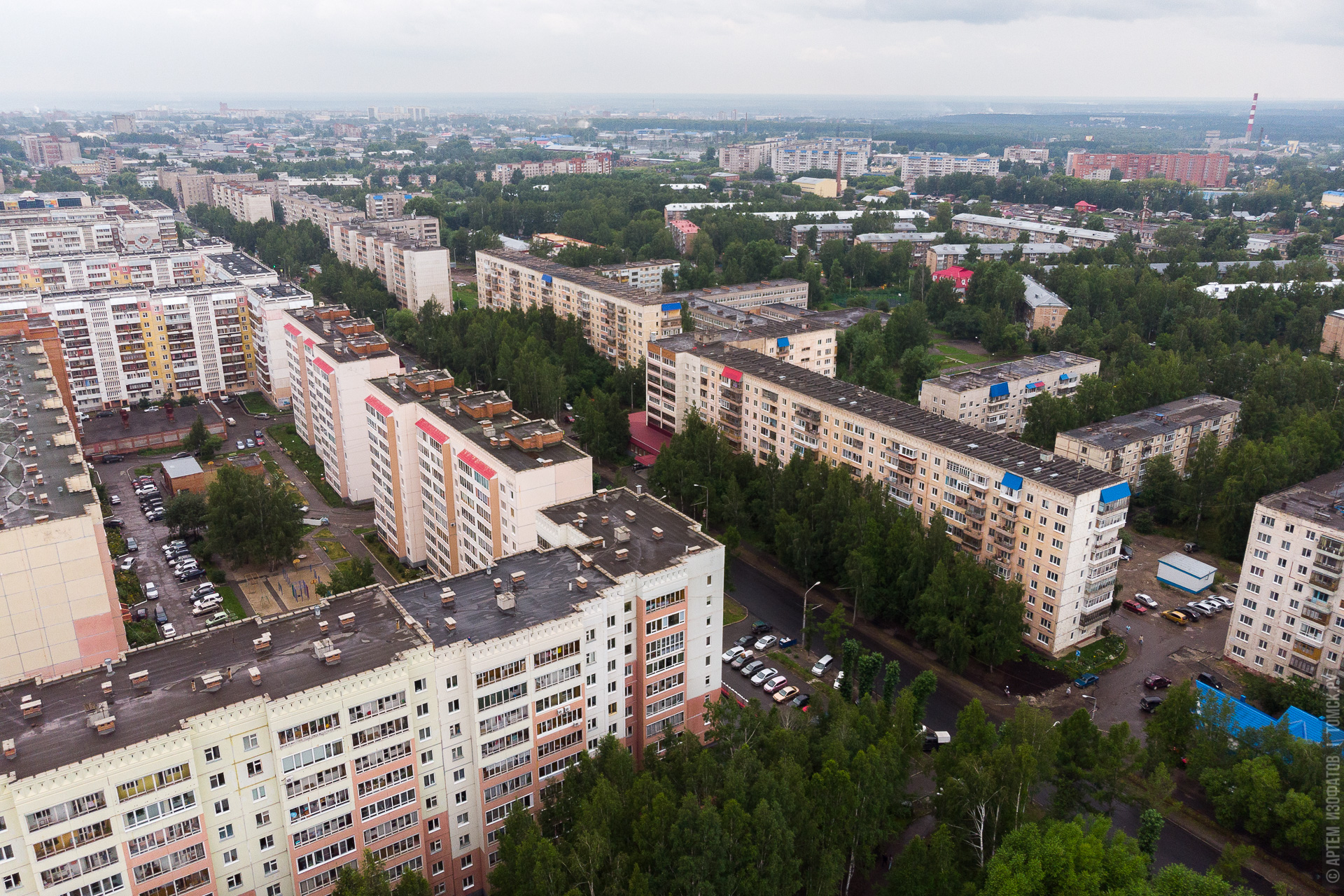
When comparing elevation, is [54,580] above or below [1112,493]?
below

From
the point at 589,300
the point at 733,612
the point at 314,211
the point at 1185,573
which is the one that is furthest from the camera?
the point at 314,211

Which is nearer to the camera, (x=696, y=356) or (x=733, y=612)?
(x=733, y=612)

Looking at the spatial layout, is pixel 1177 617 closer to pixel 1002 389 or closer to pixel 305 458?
pixel 1002 389

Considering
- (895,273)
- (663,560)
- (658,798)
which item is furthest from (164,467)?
(895,273)

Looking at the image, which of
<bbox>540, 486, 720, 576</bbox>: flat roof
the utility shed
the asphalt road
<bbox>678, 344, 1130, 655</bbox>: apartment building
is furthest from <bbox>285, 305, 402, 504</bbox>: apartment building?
the utility shed

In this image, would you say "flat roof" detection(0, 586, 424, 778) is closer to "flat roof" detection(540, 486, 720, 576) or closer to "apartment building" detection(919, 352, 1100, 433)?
"flat roof" detection(540, 486, 720, 576)

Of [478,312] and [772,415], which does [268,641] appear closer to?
[772,415]

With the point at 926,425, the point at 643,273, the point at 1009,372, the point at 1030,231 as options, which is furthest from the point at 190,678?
the point at 1030,231
